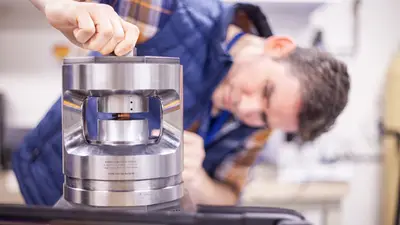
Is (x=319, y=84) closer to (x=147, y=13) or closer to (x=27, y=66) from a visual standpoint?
(x=147, y=13)

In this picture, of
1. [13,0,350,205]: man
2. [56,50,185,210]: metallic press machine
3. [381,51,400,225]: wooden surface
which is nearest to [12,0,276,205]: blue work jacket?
[13,0,350,205]: man

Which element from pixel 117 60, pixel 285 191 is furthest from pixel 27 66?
pixel 285 191

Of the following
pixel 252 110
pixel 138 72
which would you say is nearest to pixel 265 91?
pixel 252 110

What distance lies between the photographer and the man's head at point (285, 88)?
0.59 meters

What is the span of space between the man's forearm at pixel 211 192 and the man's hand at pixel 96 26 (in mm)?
211

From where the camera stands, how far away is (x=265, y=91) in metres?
0.64

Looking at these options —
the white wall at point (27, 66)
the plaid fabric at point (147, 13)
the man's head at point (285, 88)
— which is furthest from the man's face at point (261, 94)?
the white wall at point (27, 66)

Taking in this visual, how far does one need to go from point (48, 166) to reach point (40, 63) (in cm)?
19

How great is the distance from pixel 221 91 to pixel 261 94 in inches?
2.5

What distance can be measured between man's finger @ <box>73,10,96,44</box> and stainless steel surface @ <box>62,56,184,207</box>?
41 millimetres

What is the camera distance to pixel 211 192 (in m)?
0.64

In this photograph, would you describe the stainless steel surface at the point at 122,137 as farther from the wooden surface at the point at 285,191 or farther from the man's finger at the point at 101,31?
the wooden surface at the point at 285,191

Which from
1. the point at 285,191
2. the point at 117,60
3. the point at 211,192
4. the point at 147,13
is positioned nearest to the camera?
the point at 117,60

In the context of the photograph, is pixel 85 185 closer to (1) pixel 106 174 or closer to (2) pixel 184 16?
(1) pixel 106 174
